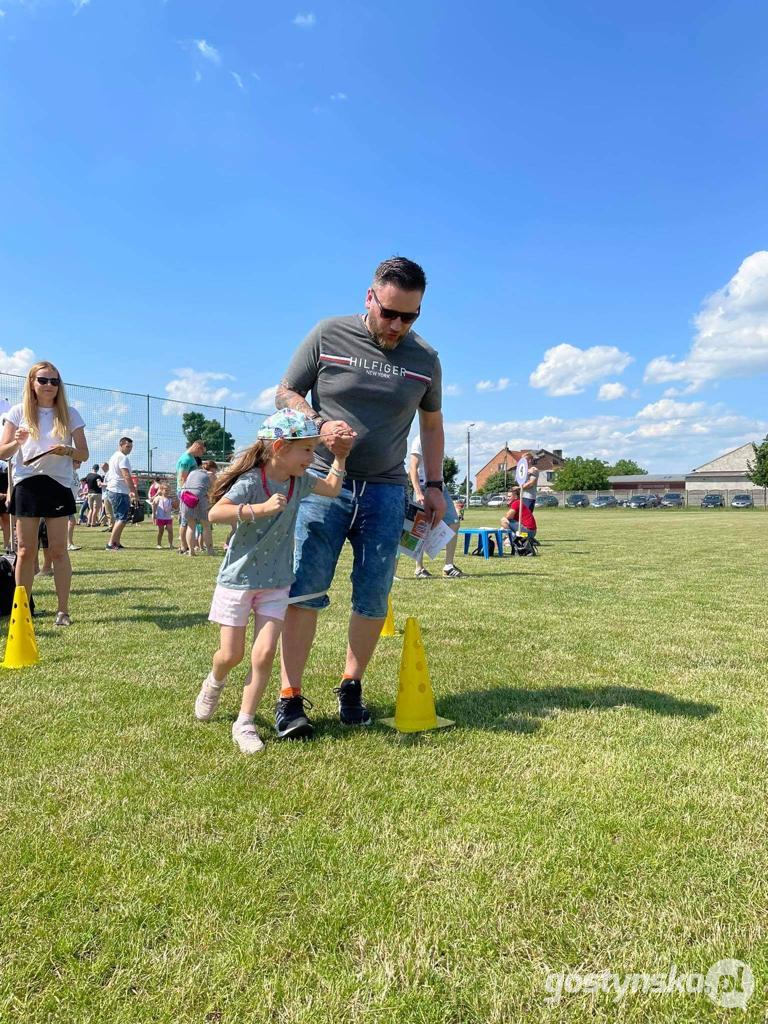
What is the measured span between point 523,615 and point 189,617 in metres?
3.20

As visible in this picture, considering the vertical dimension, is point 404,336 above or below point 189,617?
above

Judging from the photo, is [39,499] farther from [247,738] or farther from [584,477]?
[584,477]

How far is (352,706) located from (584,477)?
347ft

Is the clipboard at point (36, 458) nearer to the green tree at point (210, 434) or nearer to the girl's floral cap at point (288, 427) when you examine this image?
the girl's floral cap at point (288, 427)

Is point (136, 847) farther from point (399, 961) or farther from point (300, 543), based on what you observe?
point (300, 543)

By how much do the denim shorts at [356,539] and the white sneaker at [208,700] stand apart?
1.92ft

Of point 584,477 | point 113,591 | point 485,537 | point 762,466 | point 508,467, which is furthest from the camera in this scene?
point 508,467

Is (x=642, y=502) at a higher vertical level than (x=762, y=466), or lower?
lower

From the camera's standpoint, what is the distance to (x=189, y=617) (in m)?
6.58

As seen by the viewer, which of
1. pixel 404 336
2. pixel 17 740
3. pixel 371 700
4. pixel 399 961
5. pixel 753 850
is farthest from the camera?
pixel 371 700

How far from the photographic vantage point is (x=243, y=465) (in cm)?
341

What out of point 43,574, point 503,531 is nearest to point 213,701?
point 43,574

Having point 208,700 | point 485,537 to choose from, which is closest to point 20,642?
point 208,700

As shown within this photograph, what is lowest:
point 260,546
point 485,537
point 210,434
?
point 485,537
